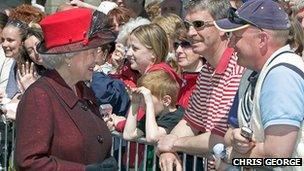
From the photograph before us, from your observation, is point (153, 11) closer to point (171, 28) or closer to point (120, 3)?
point (120, 3)

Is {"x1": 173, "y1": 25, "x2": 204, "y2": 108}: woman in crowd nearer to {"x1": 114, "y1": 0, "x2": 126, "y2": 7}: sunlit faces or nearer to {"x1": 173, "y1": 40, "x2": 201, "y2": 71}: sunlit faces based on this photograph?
{"x1": 173, "y1": 40, "x2": 201, "y2": 71}: sunlit faces

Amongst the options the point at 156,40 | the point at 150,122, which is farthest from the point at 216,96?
the point at 156,40

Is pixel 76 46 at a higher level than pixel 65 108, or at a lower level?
higher

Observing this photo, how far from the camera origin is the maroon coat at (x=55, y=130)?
192 inches

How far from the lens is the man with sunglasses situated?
175 inches

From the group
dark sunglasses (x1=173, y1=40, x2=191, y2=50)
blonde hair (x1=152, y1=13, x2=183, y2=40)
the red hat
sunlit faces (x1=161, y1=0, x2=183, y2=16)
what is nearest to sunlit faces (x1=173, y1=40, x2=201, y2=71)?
dark sunglasses (x1=173, y1=40, x2=191, y2=50)

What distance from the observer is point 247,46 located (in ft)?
15.6

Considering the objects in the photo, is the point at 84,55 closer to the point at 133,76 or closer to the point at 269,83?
the point at 269,83

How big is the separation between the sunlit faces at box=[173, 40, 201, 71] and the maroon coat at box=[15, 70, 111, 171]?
74.0 inches

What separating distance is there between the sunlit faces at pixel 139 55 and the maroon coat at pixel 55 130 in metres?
1.88

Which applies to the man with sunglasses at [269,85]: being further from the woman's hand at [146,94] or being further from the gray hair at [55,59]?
the woman's hand at [146,94]

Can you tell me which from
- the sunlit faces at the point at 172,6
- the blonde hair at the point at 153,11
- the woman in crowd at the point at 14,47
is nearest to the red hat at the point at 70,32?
the woman in crowd at the point at 14,47

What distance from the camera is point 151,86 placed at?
6402mm

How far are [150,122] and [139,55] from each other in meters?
1.08
